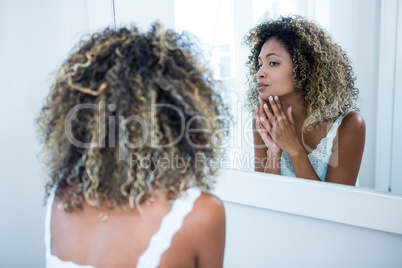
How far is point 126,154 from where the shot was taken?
61cm

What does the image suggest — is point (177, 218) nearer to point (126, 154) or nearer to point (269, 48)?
point (126, 154)

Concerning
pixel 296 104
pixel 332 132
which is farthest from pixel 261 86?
pixel 332 132

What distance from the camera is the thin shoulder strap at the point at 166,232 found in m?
0.58

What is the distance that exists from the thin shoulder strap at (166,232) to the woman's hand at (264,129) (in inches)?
26.6

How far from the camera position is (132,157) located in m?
0.61

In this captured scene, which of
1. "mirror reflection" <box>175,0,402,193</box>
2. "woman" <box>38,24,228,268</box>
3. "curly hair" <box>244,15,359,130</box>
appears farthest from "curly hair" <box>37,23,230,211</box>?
"curly hair" <box>244,15,359,130</box>

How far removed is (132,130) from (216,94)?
0.72 ft

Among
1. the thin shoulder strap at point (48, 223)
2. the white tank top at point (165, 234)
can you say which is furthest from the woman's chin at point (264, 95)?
the thin shoulder strap at point (48, 223)

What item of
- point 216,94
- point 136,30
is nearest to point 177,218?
point 216,94

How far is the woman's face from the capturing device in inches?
44.6

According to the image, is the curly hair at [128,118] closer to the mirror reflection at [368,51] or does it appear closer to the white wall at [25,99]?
the mirror reflection at [368,51]

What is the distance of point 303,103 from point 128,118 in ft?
2.43

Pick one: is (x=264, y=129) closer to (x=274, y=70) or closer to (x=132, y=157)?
(x=274, y=70)

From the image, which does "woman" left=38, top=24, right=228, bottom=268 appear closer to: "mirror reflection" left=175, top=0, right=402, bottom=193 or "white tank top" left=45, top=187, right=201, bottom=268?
"white tank top" left=45, top=187, right=201, bottom=268
